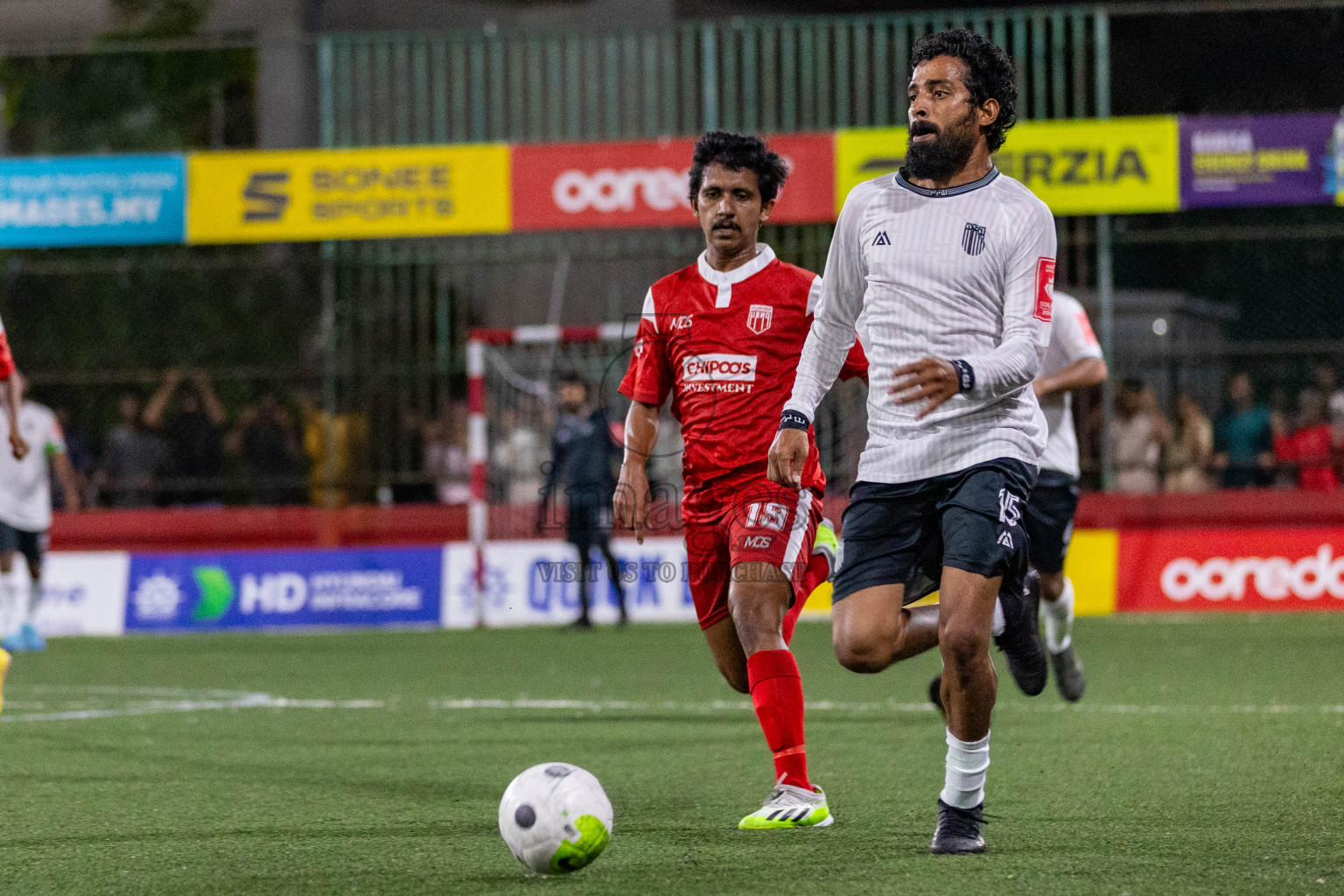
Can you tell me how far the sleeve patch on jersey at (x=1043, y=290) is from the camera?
4773 mm

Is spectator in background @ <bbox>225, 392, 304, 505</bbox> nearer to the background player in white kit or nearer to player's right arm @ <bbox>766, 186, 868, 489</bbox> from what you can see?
the background player in white kit

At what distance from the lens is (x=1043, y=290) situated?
15.8 feet

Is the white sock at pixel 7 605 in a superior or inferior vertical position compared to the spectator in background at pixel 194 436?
inferior

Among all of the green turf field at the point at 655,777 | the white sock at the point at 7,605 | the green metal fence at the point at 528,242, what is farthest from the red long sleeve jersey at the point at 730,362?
the green metal fence at the point at 528,242

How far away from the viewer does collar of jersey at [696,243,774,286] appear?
585 cm

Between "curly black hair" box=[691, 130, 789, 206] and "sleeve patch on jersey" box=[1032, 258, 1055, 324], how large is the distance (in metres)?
1.34

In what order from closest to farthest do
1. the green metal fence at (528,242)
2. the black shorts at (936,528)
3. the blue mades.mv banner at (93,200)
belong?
the black shorts at (936,528) → the blue mades.mv banner at (93,200) → the green metal fence at (528,242)

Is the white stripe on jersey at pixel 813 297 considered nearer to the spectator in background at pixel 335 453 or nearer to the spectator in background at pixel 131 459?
the spectator in background at pixel 335 453

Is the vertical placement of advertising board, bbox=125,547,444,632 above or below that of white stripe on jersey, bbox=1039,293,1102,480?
below

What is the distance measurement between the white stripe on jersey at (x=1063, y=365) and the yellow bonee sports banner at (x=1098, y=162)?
805 centimetres

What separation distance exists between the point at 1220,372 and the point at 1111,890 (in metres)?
12.8

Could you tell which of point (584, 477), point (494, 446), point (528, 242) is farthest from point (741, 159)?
point (528, 242)

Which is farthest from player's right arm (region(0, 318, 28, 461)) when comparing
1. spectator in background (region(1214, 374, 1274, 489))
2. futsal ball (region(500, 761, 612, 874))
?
spectator in background (region(1214, 374, 1274, 489))

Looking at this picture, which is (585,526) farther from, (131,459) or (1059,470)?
(1059,470)
